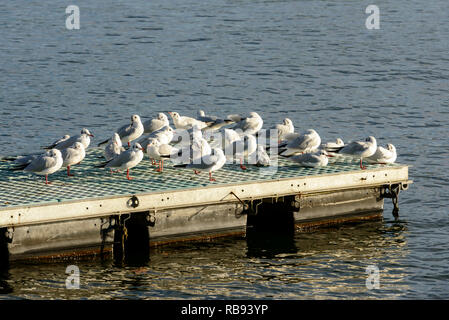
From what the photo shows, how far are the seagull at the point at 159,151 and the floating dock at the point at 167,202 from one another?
0.44m

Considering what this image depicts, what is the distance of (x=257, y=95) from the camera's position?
4903cm

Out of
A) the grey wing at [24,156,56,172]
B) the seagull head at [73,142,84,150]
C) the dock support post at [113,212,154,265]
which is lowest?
the dock support post at [113,212,154,265]

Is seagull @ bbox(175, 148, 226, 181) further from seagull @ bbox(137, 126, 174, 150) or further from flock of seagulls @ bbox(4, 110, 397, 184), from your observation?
seagull @ bbox(137, 126, 174, 150)

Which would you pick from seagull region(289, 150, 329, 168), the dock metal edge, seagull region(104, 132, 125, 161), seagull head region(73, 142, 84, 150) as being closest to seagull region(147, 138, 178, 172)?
seagull region(104, 132, 125, 161)

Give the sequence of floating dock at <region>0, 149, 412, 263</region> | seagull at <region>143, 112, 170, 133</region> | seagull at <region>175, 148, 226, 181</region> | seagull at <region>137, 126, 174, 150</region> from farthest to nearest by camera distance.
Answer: seagull at <region>143, 112, 170, 133</region>, seagull at <region>137, 126, 174, 150</region>, seagull at <region>175, 148, 226, 181</region>, floating dock at <region>0, 149, 412, 263</region>

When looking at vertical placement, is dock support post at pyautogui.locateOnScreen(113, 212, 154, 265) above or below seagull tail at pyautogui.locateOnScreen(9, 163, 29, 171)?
below

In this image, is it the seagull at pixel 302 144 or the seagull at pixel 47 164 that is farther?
the seagull at pixel 302 144

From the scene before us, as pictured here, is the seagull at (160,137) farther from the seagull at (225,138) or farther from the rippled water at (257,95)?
the rippled water at (257,95)

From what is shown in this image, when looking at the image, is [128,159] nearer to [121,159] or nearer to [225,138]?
[121,159]

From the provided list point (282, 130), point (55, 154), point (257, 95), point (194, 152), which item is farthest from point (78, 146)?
point (257, 95)

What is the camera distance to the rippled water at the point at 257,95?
26.5 m

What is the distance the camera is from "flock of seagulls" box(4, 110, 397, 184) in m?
28.4

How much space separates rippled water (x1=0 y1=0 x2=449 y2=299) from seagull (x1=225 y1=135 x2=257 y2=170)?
2591 mm

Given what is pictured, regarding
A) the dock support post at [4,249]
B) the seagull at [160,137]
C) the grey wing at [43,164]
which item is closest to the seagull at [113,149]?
the seagull at [160,137]
